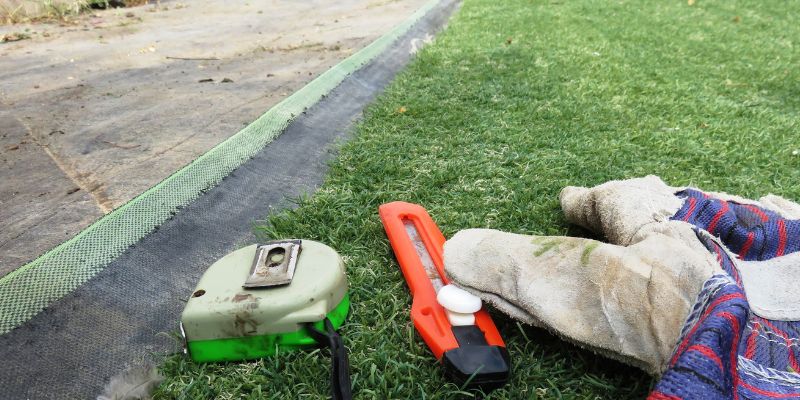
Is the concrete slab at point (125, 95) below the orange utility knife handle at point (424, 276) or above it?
below

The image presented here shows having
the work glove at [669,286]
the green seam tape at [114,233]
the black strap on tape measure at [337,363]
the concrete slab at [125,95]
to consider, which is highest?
the work glove at [669,286]

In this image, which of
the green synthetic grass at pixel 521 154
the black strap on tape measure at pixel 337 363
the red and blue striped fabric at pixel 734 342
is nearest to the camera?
the red and blue striped fabric at pixel 734 342

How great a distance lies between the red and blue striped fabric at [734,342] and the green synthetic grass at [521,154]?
19 cm

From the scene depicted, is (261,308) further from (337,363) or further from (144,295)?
(144,295)

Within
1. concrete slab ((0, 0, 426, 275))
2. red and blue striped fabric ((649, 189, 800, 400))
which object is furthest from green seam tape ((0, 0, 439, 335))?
red and blue striped fabric ((649, 189, 800, 400))

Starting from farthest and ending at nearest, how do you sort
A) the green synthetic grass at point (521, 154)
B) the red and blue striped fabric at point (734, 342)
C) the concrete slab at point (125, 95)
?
the concrete slab at point (125, 95)
the green synthetic grass at point (521, 154)
the red and blue striped fabric at point (734, 342)

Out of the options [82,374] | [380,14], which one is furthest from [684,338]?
[380,14]

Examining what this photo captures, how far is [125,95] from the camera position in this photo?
2893 mm

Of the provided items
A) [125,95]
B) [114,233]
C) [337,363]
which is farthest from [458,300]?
[125,95]

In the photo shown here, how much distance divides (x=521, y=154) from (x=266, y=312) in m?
1.39

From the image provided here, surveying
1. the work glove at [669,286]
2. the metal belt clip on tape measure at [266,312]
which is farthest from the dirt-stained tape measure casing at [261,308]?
the work glove at [669,286]

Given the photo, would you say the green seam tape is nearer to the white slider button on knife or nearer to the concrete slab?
the concrete slab

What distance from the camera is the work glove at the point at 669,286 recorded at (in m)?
0.89

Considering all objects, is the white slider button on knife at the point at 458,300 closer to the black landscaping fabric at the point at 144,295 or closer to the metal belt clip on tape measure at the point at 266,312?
the metal belt clip on tape measure at the point at 266,312
